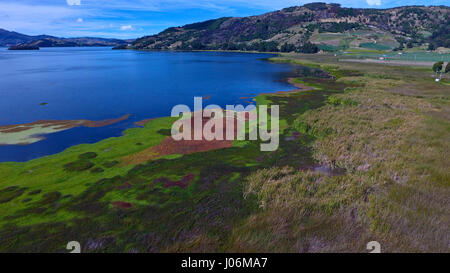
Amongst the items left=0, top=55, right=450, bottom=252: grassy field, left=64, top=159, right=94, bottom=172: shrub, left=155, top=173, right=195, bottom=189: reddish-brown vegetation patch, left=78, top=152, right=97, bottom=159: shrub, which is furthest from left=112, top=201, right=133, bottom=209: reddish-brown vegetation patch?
left=78, top=152, right=97, bottom=159: shrub

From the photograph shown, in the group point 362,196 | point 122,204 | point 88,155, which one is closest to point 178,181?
point 122,204

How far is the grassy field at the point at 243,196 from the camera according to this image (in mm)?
11906

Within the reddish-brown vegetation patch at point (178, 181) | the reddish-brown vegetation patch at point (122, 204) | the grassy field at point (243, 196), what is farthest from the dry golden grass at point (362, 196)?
the reddish-brown vegetation patch at point (122, 204)

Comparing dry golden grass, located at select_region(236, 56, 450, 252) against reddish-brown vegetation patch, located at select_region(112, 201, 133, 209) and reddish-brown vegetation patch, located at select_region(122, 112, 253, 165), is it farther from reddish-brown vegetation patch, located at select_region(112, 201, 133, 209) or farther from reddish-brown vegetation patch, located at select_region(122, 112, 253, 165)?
reddish-brown vegetation patch, located at select_region(122, 112, 253, 165)

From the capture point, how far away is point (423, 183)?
16.1 metres

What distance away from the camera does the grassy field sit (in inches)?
469

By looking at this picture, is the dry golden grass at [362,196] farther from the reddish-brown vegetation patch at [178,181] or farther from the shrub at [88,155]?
the shrub at [88,155]

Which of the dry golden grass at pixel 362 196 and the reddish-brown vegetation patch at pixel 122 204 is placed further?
the reddish-brown vegetation patch at pixel 122 204

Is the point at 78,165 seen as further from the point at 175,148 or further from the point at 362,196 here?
the point at 362,196

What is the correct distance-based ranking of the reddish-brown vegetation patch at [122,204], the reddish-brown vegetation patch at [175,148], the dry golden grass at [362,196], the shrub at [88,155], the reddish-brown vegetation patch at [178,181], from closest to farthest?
1. the dry golden grass at [362,196]
2. the reddish-brown vegetation patch at [122,204]
3. the reddish-brown vegetation patch at [178,181]
4. the shrub at [88,155]
5. the reddish-brown vegetation patch at [175,148]

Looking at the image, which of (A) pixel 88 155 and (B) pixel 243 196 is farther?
(A) pixel 88 155

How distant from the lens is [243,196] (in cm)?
1588
